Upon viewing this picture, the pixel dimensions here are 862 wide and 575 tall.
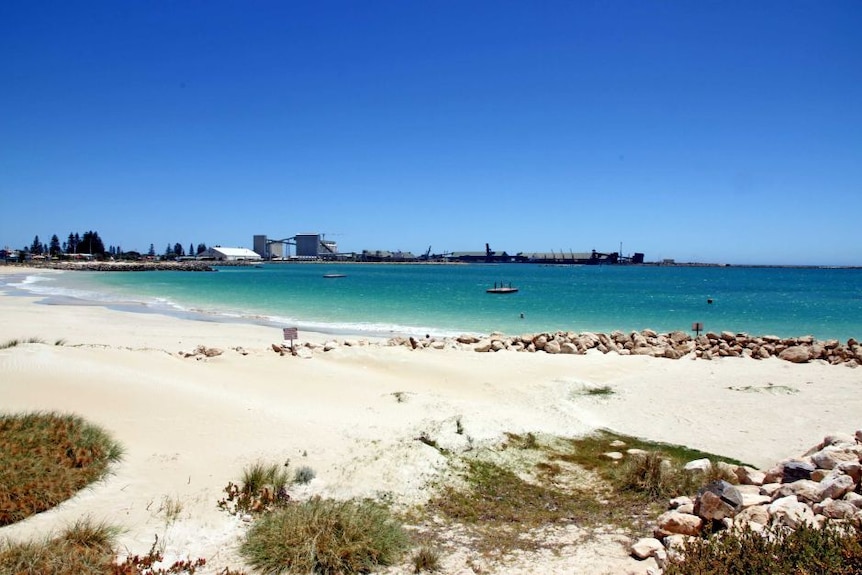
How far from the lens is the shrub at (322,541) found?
475 centimetres

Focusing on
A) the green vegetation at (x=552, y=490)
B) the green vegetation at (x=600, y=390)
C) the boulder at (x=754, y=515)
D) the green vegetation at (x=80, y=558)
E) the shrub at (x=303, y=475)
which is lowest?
the green vegetation at (x=600, y=390)

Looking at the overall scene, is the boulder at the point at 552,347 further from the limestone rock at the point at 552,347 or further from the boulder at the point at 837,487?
the boulder at the point at 837,487

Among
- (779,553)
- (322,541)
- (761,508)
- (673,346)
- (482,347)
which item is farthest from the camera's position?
(673,346)

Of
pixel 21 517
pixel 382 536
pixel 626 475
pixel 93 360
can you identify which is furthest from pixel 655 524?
pixel 93 360

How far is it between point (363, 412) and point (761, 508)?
20.1 feet

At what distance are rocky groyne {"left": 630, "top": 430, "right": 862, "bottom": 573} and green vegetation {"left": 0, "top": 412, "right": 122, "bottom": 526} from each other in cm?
568

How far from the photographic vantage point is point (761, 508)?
515 centimetres

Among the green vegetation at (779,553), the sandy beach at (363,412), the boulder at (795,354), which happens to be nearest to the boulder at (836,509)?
the green vegetation at (779,553)

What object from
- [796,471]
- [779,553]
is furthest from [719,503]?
[796,471]

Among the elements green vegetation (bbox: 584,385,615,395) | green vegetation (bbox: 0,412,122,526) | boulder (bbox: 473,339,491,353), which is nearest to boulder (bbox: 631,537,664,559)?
green vegetation (bbox: 0,412,122,526)

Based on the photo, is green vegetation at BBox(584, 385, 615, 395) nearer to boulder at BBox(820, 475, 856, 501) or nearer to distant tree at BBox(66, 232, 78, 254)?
boulder at BBox(820, 475, 856, 501)

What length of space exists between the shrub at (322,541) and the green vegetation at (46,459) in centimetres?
212

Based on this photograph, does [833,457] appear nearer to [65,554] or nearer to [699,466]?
[699,466]

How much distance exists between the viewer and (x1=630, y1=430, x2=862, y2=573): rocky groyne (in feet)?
15.8
